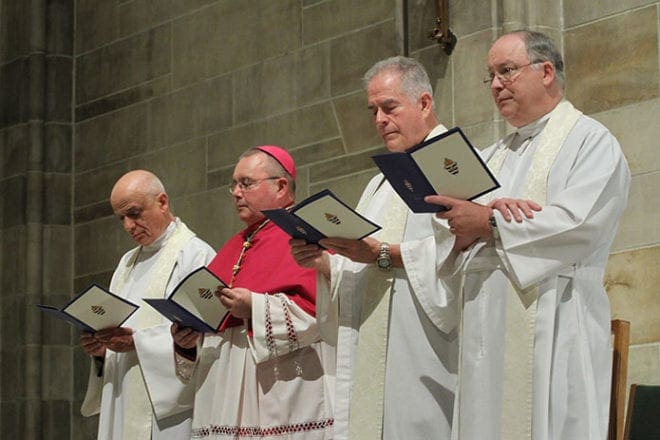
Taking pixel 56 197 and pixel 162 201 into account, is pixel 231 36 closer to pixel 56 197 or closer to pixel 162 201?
pixel 56 197

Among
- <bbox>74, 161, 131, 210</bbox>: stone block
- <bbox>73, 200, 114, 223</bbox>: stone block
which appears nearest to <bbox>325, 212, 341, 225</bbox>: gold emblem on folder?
<bbox>74, 161, 131, 210</bbox>: stone block

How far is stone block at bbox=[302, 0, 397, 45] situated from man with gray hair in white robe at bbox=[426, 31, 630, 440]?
3558 mm

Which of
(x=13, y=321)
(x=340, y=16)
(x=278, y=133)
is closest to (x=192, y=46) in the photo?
(x=278, y=133)

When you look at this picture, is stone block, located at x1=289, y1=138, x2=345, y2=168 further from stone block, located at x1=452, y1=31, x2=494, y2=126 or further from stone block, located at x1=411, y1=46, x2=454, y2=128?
stone block, located at x1=452, y1=31, x2=494, y2=126

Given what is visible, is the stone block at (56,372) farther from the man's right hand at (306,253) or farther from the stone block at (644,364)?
the man's right hand at (306,253)

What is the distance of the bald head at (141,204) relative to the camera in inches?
320

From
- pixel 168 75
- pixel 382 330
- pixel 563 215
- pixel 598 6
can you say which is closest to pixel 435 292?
pixel 382 330

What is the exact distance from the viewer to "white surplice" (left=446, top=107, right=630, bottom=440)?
5543mm

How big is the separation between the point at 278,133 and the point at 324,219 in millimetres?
4073

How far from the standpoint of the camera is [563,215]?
5.60 meters

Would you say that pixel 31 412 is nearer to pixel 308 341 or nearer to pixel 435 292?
pixel 308 341

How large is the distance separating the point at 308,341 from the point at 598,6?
7.93ft

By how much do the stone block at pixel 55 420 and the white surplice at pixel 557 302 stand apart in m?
6.11

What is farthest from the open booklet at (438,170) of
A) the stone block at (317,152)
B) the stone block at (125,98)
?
the stone block at (125,98)
